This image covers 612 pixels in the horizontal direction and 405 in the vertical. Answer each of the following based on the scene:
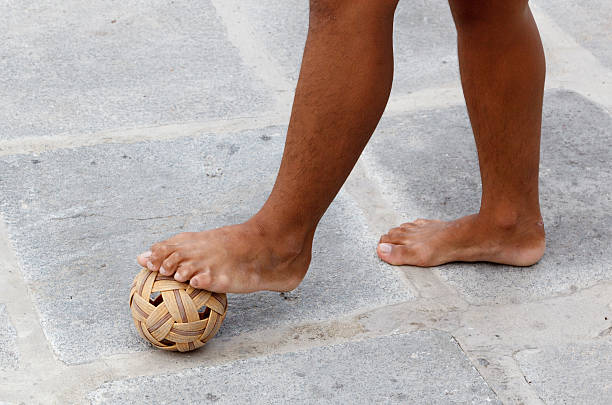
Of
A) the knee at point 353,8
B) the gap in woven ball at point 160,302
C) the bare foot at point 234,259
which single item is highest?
the knee at point 353,8

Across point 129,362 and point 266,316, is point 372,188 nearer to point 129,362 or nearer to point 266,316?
point 266,316

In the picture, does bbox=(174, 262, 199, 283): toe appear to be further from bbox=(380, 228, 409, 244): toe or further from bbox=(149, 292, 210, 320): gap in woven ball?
bbox=(380, 228, 409, 244): toe

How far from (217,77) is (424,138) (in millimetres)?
741

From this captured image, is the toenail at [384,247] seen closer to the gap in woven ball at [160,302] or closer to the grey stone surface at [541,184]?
the grey stone surface at [541,184]

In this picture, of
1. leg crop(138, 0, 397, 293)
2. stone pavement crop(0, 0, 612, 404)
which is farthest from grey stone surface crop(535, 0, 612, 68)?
leg crop(138, 0, 397, 293)

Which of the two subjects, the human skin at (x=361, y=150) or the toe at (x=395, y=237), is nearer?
the human skin at (x=361, y=150)

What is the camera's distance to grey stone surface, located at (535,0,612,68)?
3.30 m

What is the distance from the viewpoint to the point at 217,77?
120 inches

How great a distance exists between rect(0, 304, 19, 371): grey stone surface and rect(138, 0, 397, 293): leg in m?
0.32

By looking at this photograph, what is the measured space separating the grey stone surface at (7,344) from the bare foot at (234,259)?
1.04ft

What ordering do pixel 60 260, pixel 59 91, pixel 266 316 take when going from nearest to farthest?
pixel 266 316
pixel 60 260
pixel 59 91

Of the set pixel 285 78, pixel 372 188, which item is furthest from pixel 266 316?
pixel 285 78

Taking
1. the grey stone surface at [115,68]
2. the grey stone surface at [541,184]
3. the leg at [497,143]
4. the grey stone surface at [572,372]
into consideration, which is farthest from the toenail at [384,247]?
the grey stone surface at [115,68]

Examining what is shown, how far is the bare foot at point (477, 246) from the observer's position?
222cm
